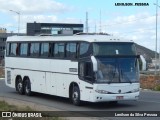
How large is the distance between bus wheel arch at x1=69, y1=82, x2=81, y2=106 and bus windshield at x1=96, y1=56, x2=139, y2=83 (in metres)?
1.73

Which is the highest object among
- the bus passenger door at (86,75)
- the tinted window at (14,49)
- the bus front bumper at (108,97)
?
the tinted window at (14,49)

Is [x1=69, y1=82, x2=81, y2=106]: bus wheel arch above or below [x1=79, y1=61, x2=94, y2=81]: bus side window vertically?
below

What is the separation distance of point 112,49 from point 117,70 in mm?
941

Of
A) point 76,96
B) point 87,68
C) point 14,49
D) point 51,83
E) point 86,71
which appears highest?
point 14,49

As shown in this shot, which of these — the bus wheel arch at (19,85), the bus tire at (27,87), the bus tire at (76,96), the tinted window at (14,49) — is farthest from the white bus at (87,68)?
the tinted window at (14,49)

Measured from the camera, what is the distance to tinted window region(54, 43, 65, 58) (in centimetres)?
2295

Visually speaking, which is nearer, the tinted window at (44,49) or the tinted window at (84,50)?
the tinted window at (84,50)

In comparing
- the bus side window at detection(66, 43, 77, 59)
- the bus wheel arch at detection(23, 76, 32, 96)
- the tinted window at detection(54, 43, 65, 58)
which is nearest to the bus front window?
the bus side window at detection(66, 43, 77, 59)

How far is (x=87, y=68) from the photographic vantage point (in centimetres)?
2047

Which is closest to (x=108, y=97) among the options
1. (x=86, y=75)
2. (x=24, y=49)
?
(x=86, y=75)

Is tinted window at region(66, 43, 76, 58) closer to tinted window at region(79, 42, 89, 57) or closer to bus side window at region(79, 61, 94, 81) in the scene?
tinted window at region(79, 42, 89, 57)

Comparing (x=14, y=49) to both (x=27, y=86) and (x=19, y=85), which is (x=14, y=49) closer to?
(x=19, y=85)

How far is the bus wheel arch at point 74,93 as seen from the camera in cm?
2130

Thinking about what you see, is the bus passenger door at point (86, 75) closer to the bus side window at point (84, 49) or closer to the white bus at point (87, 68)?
the white bus at point (87, 68)
